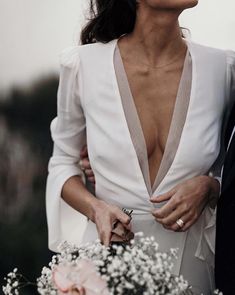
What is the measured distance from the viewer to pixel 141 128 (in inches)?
68.6

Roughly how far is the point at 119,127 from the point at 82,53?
20cm

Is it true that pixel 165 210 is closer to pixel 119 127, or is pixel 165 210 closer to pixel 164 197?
pixel 164 197

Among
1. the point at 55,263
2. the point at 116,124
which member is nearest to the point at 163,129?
the point at 116,124

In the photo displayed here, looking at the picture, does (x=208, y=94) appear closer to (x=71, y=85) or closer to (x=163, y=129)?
(x=163, y=129)

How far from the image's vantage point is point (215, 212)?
5.79ft

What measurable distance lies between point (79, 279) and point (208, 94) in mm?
583

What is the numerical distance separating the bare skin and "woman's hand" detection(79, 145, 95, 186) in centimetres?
5

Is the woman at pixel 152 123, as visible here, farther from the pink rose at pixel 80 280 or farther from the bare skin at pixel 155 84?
the pink rose at pixel 80 280

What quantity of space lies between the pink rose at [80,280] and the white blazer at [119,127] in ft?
1.29

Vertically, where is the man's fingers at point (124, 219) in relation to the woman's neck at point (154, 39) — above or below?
below

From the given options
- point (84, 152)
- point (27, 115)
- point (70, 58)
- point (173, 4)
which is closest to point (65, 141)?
point (84, 152)

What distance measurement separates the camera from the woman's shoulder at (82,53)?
5.94 ft

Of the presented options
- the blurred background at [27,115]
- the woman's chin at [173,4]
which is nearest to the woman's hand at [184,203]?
the woman's chin at [173,4]

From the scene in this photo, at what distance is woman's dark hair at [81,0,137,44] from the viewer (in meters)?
1.83
